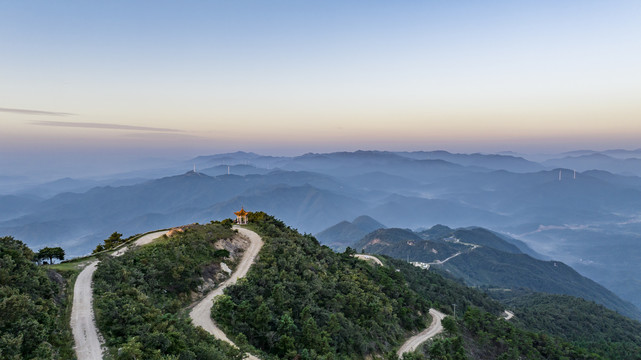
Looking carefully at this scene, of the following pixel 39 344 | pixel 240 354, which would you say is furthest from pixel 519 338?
pixel 39 344

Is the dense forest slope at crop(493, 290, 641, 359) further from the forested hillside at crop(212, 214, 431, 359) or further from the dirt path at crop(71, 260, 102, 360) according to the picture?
the dirt path at crop(71, 260, 102, 360)

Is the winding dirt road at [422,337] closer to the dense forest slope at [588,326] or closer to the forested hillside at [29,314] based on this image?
the dense forest slope at [588,326]

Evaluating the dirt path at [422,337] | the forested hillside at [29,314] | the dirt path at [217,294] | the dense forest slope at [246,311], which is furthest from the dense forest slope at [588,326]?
the forested hillside at [29,314]

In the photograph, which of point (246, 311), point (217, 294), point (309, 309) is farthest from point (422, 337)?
point (217, 294)

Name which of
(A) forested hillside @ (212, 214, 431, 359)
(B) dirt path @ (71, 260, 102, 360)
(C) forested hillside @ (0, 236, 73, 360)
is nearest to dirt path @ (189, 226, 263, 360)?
(A) forested hillside @ (212, 214, 431, 359)

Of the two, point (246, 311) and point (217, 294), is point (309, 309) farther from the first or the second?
point (217, 294)

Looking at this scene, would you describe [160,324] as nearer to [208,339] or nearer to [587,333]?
[208,339]
